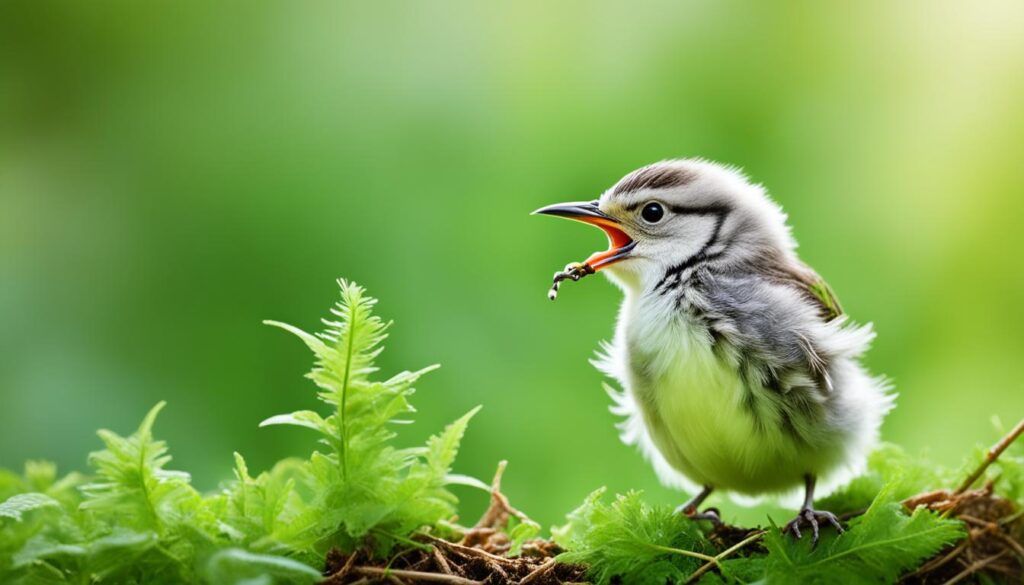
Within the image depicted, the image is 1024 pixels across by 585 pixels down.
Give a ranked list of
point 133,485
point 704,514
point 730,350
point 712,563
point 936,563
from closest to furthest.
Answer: point 133,485 → point 712,563 → point 936,563 → point 730,350 → point 704,514

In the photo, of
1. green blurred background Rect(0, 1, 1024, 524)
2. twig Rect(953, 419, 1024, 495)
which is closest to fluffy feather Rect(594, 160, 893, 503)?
twig Rect(953, 419, 1024, 495)

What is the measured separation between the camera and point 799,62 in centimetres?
528

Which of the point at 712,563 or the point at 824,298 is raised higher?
the point at 824,298

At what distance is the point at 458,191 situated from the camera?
4949mm

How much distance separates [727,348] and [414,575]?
3.24 ft

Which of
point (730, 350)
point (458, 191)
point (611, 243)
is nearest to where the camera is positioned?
point (730, 350)

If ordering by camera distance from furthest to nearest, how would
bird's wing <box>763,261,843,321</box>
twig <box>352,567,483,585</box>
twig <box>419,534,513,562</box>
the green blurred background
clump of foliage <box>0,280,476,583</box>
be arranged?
the green blurred background → bird's wing <box>763,261,843,321</box> → twig <box>419,534,513,562</box> → twig <box>352,567,483,585</box> → clump of foliage <box>0,280,476,583</box>

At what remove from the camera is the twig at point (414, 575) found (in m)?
1.93

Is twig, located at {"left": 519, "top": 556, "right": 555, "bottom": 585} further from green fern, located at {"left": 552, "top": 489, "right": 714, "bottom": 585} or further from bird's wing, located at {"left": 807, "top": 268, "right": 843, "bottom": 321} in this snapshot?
bird's wing, located at {"left": 807, "top": 268, "right": 843, "bottom": 321}

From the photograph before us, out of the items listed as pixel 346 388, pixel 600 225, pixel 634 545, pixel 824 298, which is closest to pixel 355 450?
pixel 346 388

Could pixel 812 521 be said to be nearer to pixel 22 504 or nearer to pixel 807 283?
pixel 807 283

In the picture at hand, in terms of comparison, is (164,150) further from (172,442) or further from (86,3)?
(172,442)

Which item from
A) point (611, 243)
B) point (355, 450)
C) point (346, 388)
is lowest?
point (355, 450)

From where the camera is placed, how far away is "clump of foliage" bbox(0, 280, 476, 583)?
183cm
